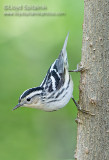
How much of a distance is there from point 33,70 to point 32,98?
1.23 metres

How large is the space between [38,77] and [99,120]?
85.9 inches

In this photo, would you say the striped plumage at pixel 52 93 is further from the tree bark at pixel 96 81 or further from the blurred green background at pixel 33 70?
Answer: the blurred green background at pixel 33 70

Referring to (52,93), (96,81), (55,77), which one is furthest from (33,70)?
(96,81)

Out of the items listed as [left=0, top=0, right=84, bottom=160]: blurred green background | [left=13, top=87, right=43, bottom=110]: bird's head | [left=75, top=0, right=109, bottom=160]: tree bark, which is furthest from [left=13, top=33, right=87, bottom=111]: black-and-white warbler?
[left=0, top=0, right=84, bottom=160]: blurred green background

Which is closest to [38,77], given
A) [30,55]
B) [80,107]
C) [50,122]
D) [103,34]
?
[30,55]

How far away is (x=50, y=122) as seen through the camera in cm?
566

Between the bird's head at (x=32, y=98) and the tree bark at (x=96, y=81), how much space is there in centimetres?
82

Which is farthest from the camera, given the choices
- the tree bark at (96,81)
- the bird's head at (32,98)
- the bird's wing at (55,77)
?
the bird's wing at (55,77)

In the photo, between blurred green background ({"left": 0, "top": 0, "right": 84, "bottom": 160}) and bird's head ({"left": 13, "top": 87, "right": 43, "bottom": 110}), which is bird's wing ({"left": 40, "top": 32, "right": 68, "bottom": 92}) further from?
blurred green background ({"left": 0, "top": 0, "right": 84, "bottom": 160})

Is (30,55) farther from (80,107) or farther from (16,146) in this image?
(80,107)

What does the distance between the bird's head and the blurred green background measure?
93 centimetres

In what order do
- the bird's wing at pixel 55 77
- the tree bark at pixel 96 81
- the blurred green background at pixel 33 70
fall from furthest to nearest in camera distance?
the blurred green background at pixel 33 70 < the bird's wing at pixel 55 77 < the tree bark at pixel 96 81

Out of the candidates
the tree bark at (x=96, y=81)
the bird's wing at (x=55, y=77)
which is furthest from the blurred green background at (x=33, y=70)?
the tree bark at (x=96, y=81)

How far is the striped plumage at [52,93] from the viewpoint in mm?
4039
